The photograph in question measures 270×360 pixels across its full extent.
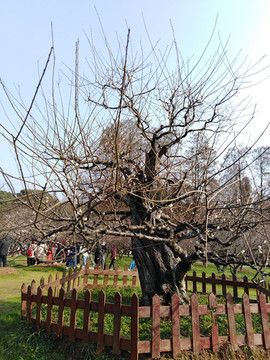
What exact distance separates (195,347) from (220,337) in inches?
16.6

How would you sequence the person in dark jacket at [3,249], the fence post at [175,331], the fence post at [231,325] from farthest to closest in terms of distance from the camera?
the person in dark jacket at [3,249] → the fence post at [231,325] → the fence post at [175,331]

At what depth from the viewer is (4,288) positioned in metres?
8.97

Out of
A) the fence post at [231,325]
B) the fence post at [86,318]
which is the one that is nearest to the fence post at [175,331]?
the fence post at [231,325]

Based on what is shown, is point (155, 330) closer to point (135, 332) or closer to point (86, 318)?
point (135, 332)

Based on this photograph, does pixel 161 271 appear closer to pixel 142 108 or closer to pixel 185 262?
pixel 185 262

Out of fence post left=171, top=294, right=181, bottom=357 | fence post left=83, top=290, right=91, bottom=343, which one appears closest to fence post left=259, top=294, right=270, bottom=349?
fence post left=171, top=294, right=181, bottom=357

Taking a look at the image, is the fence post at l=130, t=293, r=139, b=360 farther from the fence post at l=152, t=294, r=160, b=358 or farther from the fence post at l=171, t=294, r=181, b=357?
the fence post at l=171, t=294, r=181, b=357

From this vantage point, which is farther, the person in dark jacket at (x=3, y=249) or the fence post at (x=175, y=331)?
the person in dark jacket at (x=3, y=249)

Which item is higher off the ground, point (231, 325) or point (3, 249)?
point (3, 249)

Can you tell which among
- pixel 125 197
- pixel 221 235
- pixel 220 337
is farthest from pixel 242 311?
pixel 221 235

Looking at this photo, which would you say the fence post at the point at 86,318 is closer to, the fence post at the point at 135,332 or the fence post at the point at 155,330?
the fence post at the point at 135,332

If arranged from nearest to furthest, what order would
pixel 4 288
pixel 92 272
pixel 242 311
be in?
1. pixel 242 311
2. pixel 92 272
3. pixel 4 288

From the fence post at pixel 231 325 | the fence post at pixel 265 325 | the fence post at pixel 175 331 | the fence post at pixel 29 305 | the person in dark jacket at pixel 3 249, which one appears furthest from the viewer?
the person in dark jacket at pixel 3 249

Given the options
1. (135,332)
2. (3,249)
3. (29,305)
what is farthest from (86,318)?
(3,249)
